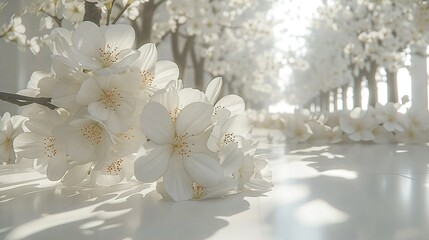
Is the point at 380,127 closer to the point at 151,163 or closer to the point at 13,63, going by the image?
the point at 151,163

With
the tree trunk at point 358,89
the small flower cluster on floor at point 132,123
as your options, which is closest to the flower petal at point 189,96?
the small flower cluster on floor at point 132,123

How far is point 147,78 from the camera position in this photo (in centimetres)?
103

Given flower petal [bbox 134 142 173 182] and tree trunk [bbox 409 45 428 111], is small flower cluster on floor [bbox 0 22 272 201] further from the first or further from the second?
tree trunk [bbox 409 45 428 111]

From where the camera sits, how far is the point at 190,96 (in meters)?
0.97

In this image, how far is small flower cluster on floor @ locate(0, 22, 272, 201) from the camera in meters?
0.90

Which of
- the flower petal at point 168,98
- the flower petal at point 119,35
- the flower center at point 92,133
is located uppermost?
the flower petal at point 119,35

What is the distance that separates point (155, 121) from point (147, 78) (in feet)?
0.56

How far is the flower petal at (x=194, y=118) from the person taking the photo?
2.99 ft

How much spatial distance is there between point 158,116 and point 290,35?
1218cm

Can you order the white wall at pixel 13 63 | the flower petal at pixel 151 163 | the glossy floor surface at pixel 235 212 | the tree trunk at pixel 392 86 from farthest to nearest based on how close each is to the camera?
the tree trunk at pixel 392 86 → the white wall at pixel 13 63 → the flower petal at pixel 151 163 → the glossy floor surface at pixel 235 212

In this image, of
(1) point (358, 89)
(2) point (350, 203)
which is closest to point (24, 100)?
(2) point (350, 203)

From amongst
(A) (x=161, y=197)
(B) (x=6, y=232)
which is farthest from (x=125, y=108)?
(B) (x=6, y=232)

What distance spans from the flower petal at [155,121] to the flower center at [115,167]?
22 cm

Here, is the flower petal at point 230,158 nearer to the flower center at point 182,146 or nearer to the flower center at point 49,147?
the flower center at point 182,146
